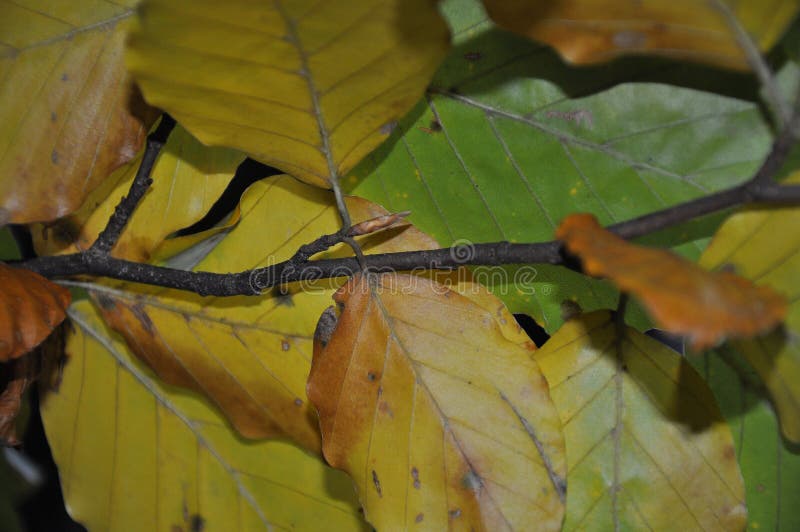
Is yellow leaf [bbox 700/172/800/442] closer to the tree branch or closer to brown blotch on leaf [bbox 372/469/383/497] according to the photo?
the tree branch

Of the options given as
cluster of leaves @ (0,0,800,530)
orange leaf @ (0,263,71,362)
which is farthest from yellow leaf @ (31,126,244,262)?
orange leaf @ (0,263,71,362)

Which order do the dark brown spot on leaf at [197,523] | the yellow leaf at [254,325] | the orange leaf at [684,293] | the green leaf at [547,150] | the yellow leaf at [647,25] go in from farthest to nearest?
the dark brown spot on leaf at [197,523] < the yellow leaf at [254,325] < the green leaf at [547,150] < the yellow leaf at [647,25] < the orange leaf at [684,293]

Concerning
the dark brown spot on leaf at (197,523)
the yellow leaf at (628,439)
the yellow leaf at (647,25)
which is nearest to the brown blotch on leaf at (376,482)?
the yellow leaf at (628,439)

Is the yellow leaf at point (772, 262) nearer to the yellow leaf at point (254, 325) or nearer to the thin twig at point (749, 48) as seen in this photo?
the thin twig at point (749, 48)

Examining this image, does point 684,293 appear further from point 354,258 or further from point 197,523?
point 197,523

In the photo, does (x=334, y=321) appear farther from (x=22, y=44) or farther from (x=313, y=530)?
(x=22, y=44)

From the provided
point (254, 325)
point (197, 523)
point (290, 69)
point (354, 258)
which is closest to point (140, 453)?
point (197, 523)
